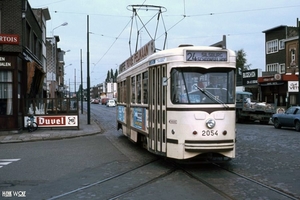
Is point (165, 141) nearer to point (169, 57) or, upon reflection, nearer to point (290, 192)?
point (169, 57)

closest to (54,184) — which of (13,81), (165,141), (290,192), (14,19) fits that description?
(165,141)

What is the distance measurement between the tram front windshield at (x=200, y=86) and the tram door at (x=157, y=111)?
409 millimetres

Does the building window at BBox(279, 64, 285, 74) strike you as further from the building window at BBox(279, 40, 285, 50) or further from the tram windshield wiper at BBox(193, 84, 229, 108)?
the tram windshield wiper at BBox(193, 84, 229, 108)

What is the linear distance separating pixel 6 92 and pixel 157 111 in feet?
43.9

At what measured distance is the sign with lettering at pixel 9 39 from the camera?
20.4 meters

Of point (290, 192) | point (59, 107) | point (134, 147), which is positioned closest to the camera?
point (290, 192)

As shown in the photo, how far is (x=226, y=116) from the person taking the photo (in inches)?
388

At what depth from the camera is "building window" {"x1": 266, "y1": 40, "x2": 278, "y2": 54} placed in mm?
51450

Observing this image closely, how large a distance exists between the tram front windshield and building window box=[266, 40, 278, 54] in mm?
43934

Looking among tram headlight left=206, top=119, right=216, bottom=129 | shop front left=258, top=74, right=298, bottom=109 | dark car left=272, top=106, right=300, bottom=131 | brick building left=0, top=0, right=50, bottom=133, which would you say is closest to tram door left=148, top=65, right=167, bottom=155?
tram headlight left=206, top=119, right=216, bottom=129

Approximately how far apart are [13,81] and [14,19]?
3.45 metres

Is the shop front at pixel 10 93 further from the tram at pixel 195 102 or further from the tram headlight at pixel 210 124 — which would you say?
the tram headlight at pixel 210 124

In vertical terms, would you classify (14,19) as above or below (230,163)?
above

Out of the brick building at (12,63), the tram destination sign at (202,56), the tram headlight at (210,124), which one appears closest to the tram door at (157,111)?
the tram destination sign at (202,56)
